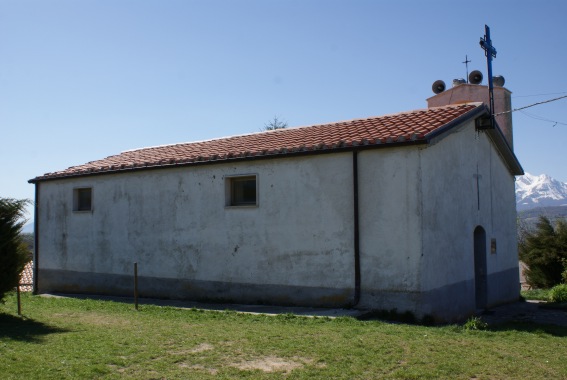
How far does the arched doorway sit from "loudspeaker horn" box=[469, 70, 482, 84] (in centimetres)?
832

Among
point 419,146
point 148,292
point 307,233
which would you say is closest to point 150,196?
point 148,292

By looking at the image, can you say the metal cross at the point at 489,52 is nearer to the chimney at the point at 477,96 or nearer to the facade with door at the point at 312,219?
the facade with door at the point at 312,219

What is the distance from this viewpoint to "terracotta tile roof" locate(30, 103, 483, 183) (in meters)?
11.5

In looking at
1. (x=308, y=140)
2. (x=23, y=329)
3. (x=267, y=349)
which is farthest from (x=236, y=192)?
(x=267, y=349)

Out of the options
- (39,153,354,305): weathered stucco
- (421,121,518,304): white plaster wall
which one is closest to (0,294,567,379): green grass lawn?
(421,121,518,304): white plaster wall

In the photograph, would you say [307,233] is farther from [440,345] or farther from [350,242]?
[440,345]

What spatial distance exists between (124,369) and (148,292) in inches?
320

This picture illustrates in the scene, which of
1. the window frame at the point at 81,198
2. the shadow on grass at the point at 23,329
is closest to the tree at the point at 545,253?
the window frame at the point at 81,198

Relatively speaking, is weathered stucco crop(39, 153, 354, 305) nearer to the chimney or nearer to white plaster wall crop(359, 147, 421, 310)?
white plaster wall crop(359, 147, 421, 310)

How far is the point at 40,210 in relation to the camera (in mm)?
17797

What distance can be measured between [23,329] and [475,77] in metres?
17.0

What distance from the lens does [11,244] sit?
10594mm

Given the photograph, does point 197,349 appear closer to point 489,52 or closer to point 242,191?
point 242,191

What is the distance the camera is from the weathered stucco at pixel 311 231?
1101cm
